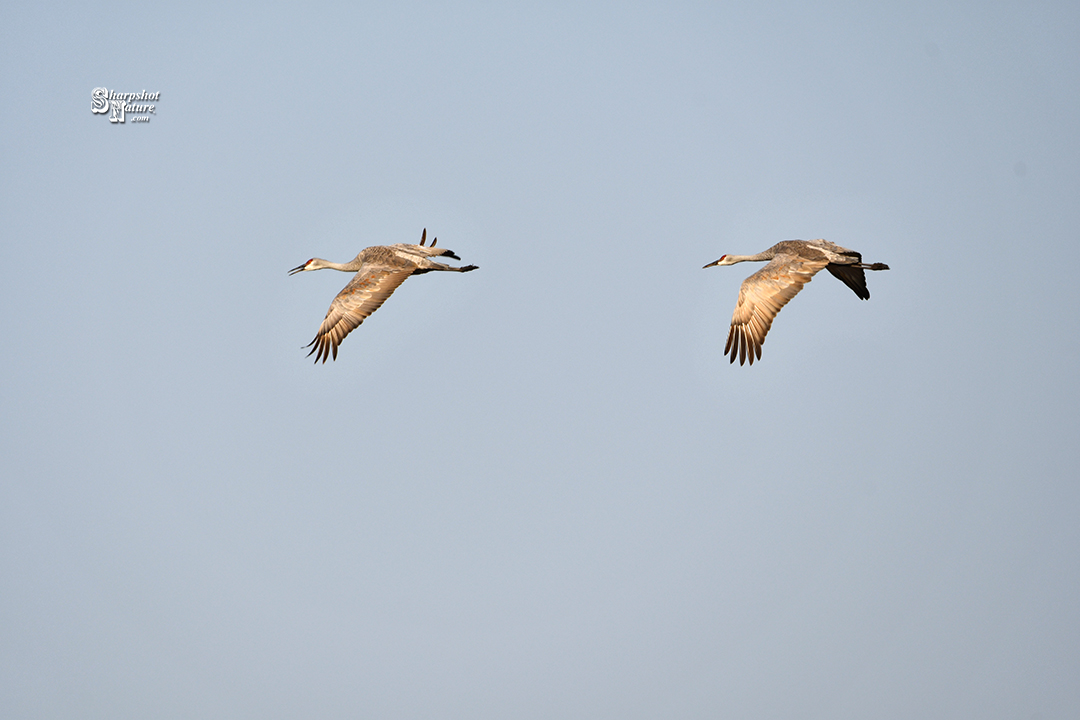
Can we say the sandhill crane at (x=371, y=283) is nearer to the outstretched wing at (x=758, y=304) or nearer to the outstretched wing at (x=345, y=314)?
the outstretched wing at (x=345, y=314)

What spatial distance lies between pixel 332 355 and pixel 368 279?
8.38ft

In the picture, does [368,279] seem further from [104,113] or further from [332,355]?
[104,113]

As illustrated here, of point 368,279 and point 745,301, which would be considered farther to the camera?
point 368,279

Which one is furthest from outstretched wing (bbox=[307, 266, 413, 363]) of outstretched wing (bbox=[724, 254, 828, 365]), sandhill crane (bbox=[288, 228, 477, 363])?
outstretched wing (bbox=[724, 254, 828, 365])

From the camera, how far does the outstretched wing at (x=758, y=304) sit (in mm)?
41000

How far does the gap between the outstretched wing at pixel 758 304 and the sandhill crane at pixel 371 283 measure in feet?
28.1

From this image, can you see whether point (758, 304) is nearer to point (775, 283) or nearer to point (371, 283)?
point (775, 283)

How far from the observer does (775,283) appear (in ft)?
136

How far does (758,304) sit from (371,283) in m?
11.7

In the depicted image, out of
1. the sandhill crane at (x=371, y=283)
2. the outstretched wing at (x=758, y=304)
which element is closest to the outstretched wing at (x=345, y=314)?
the sandhill crane at (x=371, y=283)

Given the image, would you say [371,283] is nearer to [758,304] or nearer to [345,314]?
[345,314]

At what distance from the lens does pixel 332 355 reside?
43969mm

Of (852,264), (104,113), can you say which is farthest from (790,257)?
(104,113)

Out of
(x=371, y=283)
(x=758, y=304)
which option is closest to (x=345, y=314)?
(x=371, y=283)
